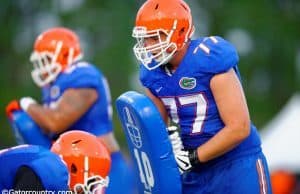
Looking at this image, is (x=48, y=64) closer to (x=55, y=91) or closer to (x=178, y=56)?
(x=55, y=91)

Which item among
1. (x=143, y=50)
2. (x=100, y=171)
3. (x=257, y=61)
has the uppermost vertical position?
(x=143, y=50)

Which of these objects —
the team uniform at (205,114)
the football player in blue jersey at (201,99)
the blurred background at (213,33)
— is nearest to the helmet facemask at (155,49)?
the football player in blue jersey at (201,99)

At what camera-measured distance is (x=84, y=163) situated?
5.26 meters

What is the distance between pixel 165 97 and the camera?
226 inches

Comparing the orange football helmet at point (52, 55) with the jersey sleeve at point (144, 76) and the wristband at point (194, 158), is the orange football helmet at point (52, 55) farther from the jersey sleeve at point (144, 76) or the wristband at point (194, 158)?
the wristband at point (194, 158)

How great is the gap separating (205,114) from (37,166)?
3.76 ft

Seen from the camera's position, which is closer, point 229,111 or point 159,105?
point 229,111

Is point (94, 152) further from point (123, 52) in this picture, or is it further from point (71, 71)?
point (123, 52)

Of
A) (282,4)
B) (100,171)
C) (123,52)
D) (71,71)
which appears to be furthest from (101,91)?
(282,4)

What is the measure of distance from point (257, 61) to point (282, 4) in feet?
3.37

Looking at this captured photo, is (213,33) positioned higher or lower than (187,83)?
lower

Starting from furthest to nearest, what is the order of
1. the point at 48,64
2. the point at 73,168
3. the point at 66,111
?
the point at 48,64, the point at 66,111, the point at 73,168

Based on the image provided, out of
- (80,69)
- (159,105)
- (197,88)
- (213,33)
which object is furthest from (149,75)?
(213,33)

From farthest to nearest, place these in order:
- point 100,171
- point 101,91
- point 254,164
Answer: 1. point 101,91
2. point 254,164
3. point 100,171
